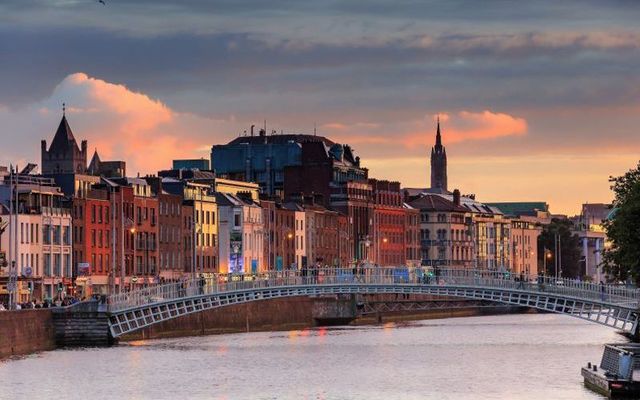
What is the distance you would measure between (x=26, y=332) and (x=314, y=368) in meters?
15.3

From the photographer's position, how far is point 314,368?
96562 mm

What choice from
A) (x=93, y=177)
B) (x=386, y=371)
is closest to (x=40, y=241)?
(x=93, y=177)

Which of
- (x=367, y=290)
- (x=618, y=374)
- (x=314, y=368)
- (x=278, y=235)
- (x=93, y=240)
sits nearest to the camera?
(x=618, y=374)

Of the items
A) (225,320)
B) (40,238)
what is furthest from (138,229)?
(225,320)

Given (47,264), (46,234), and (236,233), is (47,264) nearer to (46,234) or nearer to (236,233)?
(46,234)

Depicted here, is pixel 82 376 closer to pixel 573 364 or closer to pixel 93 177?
pixel 573 364

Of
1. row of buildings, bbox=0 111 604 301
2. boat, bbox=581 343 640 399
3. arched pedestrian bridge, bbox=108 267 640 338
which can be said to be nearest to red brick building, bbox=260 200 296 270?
A: row of buildings, bbox=0 111 604 301

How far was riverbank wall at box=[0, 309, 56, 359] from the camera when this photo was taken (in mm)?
97562

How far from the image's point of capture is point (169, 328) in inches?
4865

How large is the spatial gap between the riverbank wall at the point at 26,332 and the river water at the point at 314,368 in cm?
118

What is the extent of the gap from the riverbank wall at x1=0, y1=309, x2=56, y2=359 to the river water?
1.18 m

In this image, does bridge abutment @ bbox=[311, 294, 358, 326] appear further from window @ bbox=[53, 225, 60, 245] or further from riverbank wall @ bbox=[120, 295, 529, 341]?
window @ bbox=[53, 225, 60, 245]

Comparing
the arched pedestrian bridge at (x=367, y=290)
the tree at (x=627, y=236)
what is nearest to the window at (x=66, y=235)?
the arched pedestrian bridge at (x=367, y=290)

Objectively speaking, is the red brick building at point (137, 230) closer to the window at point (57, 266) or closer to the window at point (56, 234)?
the window at point (56, 234)
